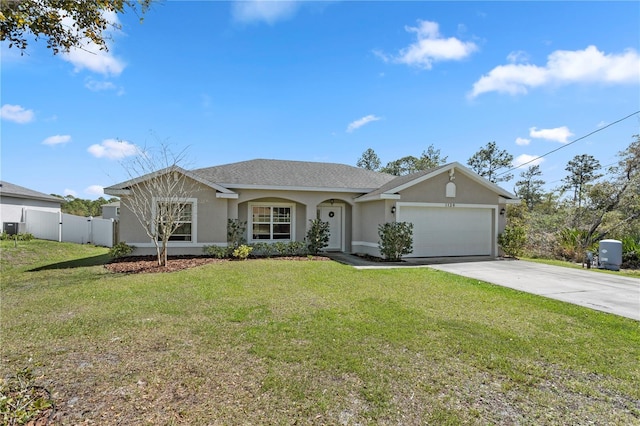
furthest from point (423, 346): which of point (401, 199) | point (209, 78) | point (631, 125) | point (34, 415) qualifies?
point (631, 125)

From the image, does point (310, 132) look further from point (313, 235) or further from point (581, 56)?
point (581, 56)

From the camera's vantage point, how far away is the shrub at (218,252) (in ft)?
44.2

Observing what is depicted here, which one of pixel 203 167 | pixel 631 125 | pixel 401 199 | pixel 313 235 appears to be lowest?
pixel 313 235

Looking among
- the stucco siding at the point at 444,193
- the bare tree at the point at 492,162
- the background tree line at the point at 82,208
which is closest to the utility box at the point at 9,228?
the background tree line at the point at 82,208

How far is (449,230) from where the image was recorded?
599 inches

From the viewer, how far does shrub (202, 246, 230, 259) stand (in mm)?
13478

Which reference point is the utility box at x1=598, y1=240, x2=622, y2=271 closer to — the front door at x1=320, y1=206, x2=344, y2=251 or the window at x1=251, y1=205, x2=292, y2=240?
the front door at x1=320, y1=206, x2=344, y2=251

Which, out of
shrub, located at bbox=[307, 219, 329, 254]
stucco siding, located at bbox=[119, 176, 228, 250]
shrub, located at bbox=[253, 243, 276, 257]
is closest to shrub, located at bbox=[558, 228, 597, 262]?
shrub, located at bbox=[307, 219, 329, 254]

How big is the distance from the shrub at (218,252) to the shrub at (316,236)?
375cm

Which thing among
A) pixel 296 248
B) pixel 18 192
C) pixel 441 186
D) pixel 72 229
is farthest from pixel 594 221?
pixel 18 192

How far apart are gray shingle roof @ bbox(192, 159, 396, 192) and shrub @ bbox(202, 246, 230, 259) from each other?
2791 millimetres

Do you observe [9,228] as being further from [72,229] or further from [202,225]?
[202,225]

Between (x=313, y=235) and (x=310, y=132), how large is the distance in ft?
39.1

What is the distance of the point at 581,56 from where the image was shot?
1481 cm
